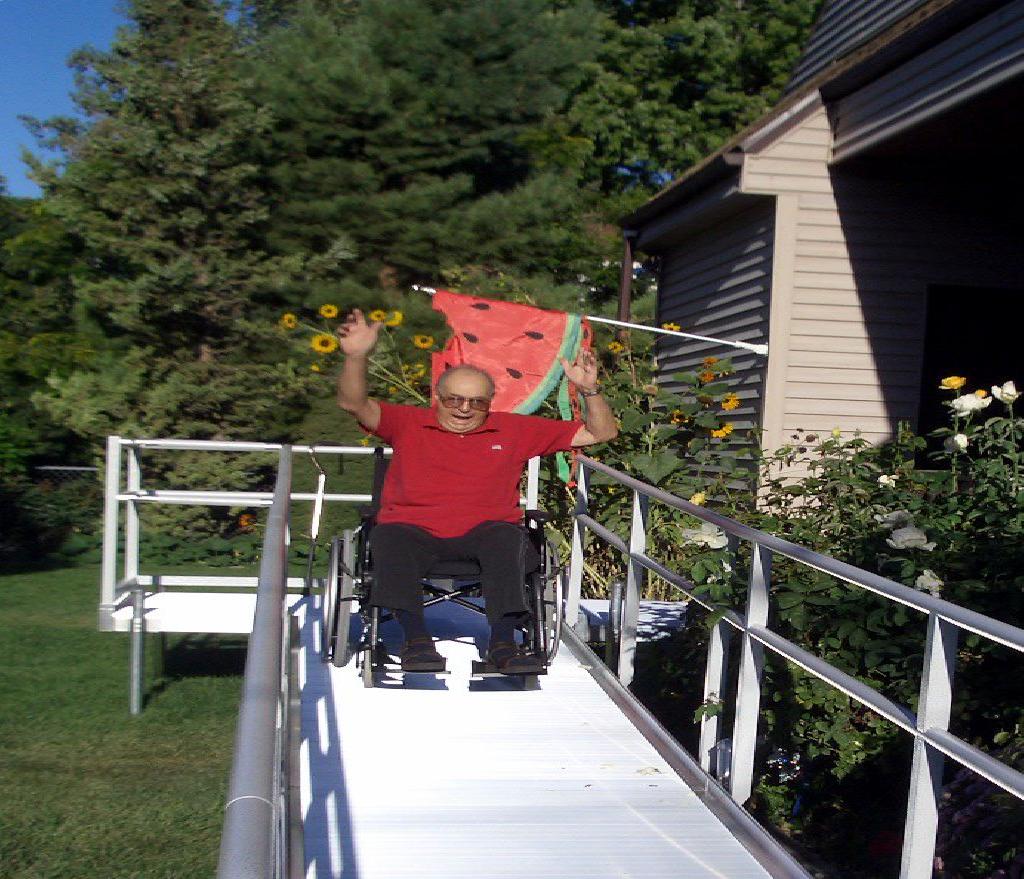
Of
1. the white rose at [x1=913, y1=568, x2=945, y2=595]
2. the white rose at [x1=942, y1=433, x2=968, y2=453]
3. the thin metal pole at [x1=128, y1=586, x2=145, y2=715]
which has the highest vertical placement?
the white rose at [x1=942, y1=433, x2=968, y2=453]

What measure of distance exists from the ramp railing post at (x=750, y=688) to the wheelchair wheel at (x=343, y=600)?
1705 millimetres

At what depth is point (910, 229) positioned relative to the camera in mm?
8852

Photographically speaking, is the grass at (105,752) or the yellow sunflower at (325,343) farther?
the yellow sunflower at (325,343)

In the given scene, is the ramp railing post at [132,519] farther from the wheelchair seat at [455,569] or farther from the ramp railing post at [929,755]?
the ramp railing post at [929,755]

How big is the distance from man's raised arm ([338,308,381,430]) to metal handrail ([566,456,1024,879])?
977 mm

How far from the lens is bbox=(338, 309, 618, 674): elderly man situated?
4.65 meters

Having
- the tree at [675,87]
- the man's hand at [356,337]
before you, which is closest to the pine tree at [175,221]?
the tree at [675,87]

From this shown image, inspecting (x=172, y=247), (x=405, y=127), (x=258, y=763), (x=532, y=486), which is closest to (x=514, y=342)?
(x=532, y=486)

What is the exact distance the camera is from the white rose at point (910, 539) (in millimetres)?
3969

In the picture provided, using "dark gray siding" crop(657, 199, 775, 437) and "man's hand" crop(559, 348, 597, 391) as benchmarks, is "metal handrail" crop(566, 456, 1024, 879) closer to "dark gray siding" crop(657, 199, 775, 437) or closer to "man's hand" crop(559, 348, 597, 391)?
"man's hand" crop(559, 348, 597, 391)

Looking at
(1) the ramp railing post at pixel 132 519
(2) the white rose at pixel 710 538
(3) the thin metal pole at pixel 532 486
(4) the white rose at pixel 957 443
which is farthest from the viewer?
(1) the ramp railing post at pixel 132 519

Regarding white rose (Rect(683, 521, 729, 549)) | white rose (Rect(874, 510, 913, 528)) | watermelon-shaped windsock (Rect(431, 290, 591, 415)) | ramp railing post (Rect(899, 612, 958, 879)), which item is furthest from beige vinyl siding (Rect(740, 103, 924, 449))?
ramp railing post (Rect(899, 612, 958, 879))

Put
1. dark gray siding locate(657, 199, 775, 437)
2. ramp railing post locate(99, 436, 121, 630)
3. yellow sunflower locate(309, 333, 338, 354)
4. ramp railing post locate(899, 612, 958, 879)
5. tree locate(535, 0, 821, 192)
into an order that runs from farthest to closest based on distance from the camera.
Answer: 1. tree locate(535, 0, 821, 192)
2. dark gray siding locate(657, 199, 775, 437)
3. yellow sunflower locate(309, 333, 338, 354)
4. ramp railing post locate(99, 436, 121, 630)
5. ramp railing post locate(899, 612, 958, 879)

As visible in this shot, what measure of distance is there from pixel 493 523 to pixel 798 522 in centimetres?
113
